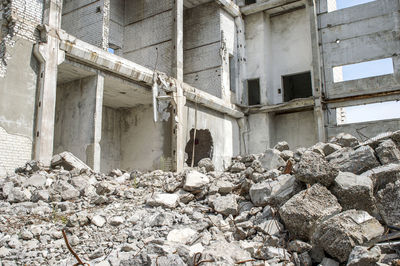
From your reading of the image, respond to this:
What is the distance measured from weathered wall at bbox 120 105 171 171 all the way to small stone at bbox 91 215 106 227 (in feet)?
23.4

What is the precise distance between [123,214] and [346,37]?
44.1 ft

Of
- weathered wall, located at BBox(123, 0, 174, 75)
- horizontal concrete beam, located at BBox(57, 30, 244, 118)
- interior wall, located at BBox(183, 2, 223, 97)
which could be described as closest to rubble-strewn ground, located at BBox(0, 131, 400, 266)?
horizontal concrete beam, located at BBox(57, 30, 244, 118)

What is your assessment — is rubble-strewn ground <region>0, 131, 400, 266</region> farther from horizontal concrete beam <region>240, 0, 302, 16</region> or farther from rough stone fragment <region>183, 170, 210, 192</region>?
horizontal concrete beam <region>240, 0, 302, 16</region>

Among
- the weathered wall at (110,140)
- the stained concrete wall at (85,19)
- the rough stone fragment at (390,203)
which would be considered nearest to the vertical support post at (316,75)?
the weathered wall at (110,140)

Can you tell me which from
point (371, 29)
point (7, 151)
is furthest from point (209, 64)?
point (7, 151)

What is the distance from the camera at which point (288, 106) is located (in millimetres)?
16078

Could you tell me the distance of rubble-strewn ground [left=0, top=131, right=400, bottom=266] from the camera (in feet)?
14.2

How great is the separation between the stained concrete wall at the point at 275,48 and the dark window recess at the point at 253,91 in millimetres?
351

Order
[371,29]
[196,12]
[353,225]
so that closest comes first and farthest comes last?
[353,225]
[371,29]
[196,12]

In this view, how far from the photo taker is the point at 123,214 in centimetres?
584

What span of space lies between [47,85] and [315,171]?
21.6 ft

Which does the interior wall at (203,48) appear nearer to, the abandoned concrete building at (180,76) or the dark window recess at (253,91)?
the abandoned concrete building at (180,76)

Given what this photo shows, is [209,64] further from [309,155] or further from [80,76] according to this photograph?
[309,155]

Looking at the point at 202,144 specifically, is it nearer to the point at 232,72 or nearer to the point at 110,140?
the point at 110,140
